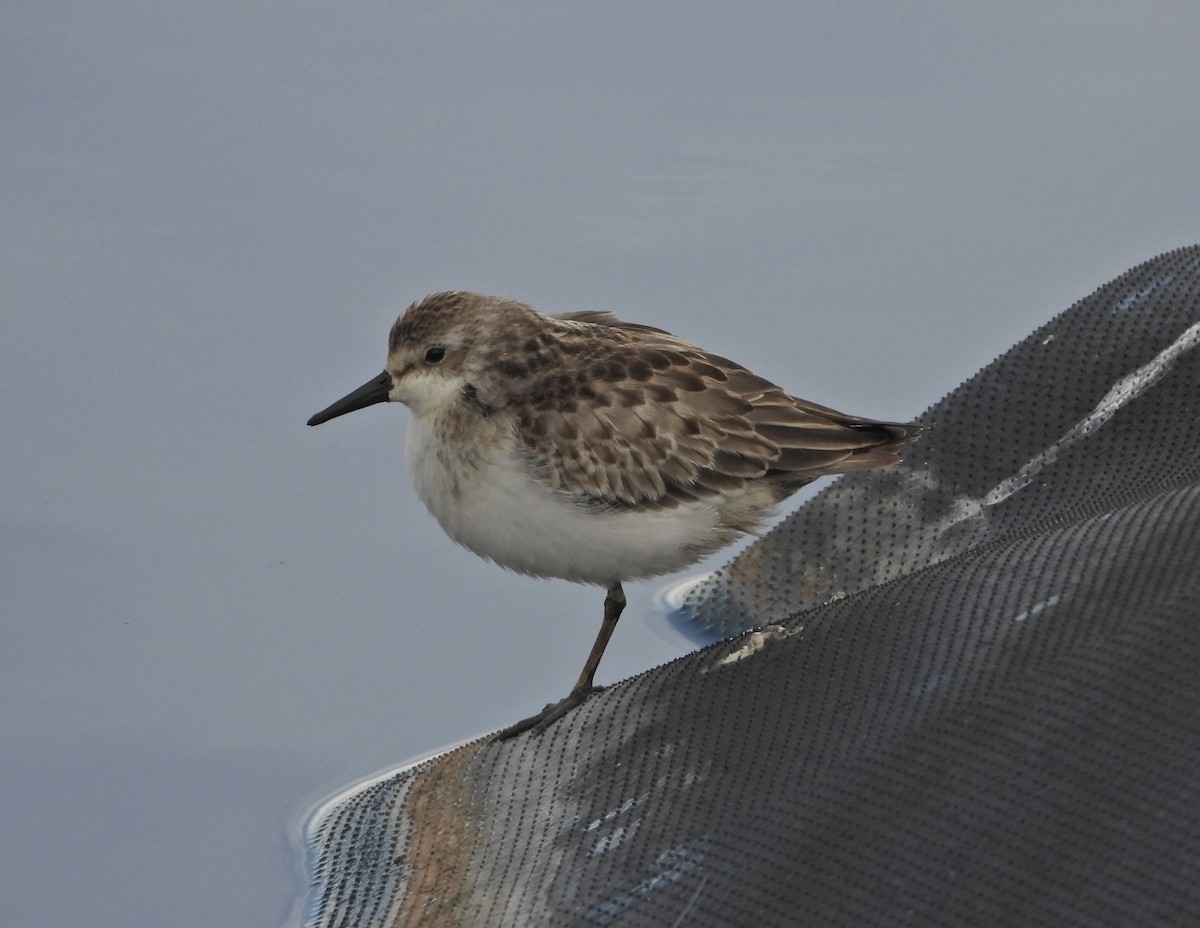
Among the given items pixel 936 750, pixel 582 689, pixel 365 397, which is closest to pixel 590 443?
pixel 582 689

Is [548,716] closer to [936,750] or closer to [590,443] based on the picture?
[590,443]

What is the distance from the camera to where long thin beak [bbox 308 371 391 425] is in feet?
17.4

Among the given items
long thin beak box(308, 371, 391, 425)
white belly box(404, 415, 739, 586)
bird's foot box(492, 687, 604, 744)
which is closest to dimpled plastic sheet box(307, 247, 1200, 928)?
bird's foot box(492, 687, 604, 744)

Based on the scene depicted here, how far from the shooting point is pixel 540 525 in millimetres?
4750

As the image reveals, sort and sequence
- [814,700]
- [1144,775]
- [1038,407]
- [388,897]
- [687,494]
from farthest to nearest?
[1038,407] → [687,494] → [388,897] → [814,700] → [1144,775]

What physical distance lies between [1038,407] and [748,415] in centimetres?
103

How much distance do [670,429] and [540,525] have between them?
1.63 feet

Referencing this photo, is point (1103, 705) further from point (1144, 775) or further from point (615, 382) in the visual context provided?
point (615, 382)

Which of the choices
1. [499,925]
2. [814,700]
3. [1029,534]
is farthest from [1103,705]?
[499,925]

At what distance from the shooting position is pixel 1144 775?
3.49 metres

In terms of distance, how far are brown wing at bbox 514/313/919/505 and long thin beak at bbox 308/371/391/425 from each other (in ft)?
1.94

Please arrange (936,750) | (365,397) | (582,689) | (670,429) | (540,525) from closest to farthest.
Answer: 1. (936,750)
2. (540,525)
3. (670,429)
4. (582,689)
5. (365,397)

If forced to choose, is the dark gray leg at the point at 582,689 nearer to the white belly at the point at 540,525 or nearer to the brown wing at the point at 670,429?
the white belly at the point at 540,525

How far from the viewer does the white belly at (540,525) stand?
15.6 feet
